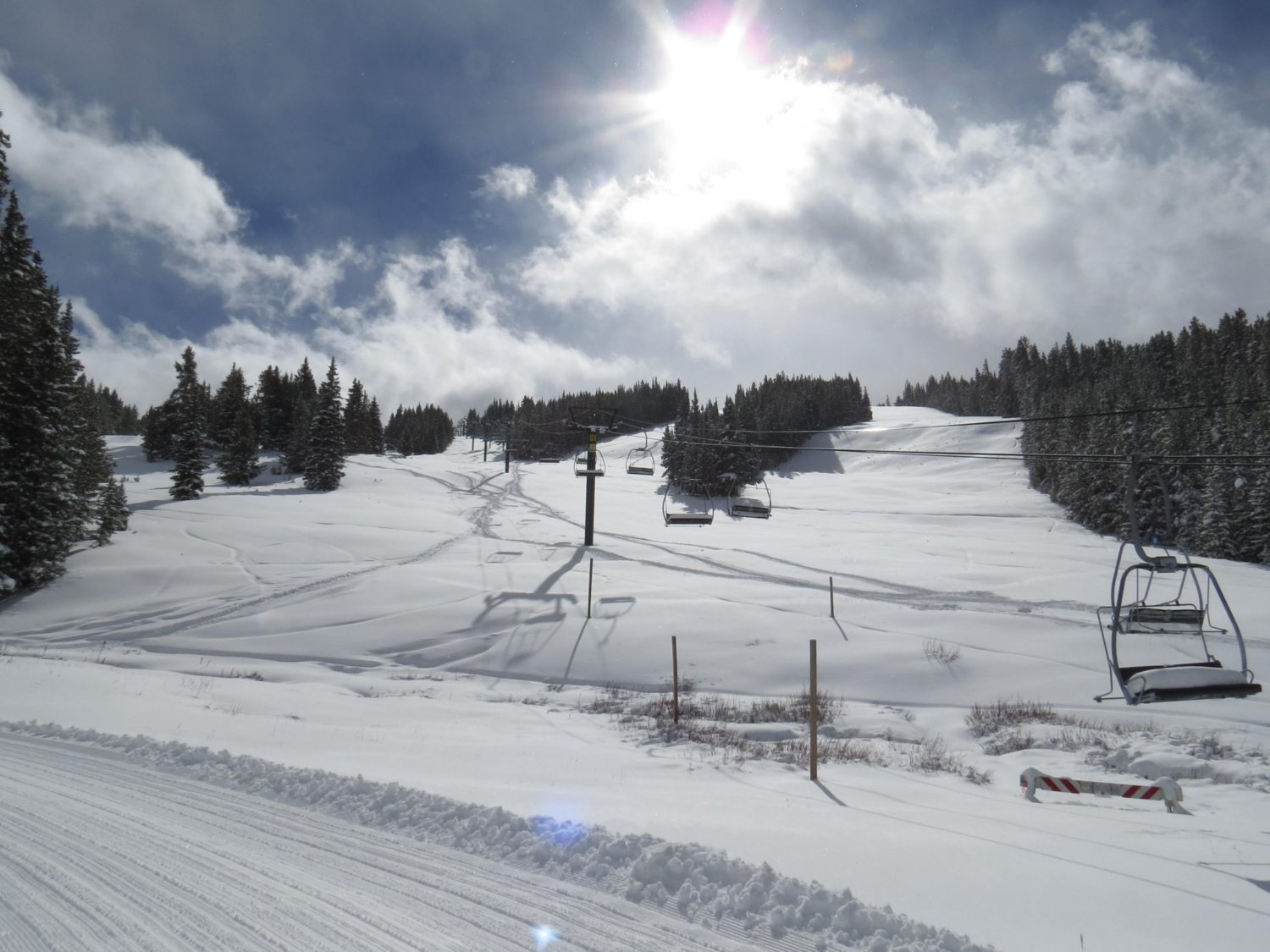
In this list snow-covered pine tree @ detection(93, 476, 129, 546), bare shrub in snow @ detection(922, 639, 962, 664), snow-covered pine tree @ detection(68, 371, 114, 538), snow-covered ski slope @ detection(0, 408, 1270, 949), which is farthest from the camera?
snow-covered pine tree @ detection(93, 476, 129, 546)

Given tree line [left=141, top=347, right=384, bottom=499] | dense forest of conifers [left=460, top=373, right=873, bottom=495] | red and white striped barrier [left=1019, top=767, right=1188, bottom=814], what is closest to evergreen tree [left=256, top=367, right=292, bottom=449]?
tree line [left=141, top=347, right=384, bottom=499]

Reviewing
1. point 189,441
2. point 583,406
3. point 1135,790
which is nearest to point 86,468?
point 189,441

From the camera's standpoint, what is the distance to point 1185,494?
49156 mm

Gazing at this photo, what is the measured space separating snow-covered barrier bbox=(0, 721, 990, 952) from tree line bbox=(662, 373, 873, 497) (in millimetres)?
27640

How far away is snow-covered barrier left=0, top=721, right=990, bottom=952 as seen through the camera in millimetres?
4258

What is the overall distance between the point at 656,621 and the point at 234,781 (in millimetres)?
15925

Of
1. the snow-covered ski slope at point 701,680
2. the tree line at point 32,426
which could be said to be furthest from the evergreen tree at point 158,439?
the tree line at point 32,426

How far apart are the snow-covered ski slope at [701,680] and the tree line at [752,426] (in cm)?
1226

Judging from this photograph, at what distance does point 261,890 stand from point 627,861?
9.28 ft

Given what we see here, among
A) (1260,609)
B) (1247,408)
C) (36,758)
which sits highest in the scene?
(1247,408)

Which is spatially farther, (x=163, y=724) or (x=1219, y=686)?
(x=163, y=724)

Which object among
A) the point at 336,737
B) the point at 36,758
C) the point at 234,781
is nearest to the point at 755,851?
the point at 234,781

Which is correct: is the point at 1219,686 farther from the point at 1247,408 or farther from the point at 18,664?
the point at 1247,408

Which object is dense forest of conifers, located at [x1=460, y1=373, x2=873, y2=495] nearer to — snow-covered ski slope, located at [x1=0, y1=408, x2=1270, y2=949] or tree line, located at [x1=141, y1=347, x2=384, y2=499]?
snow-covered ski slope, located at [x1=0, y1=408, x2=1270, y2=949]
